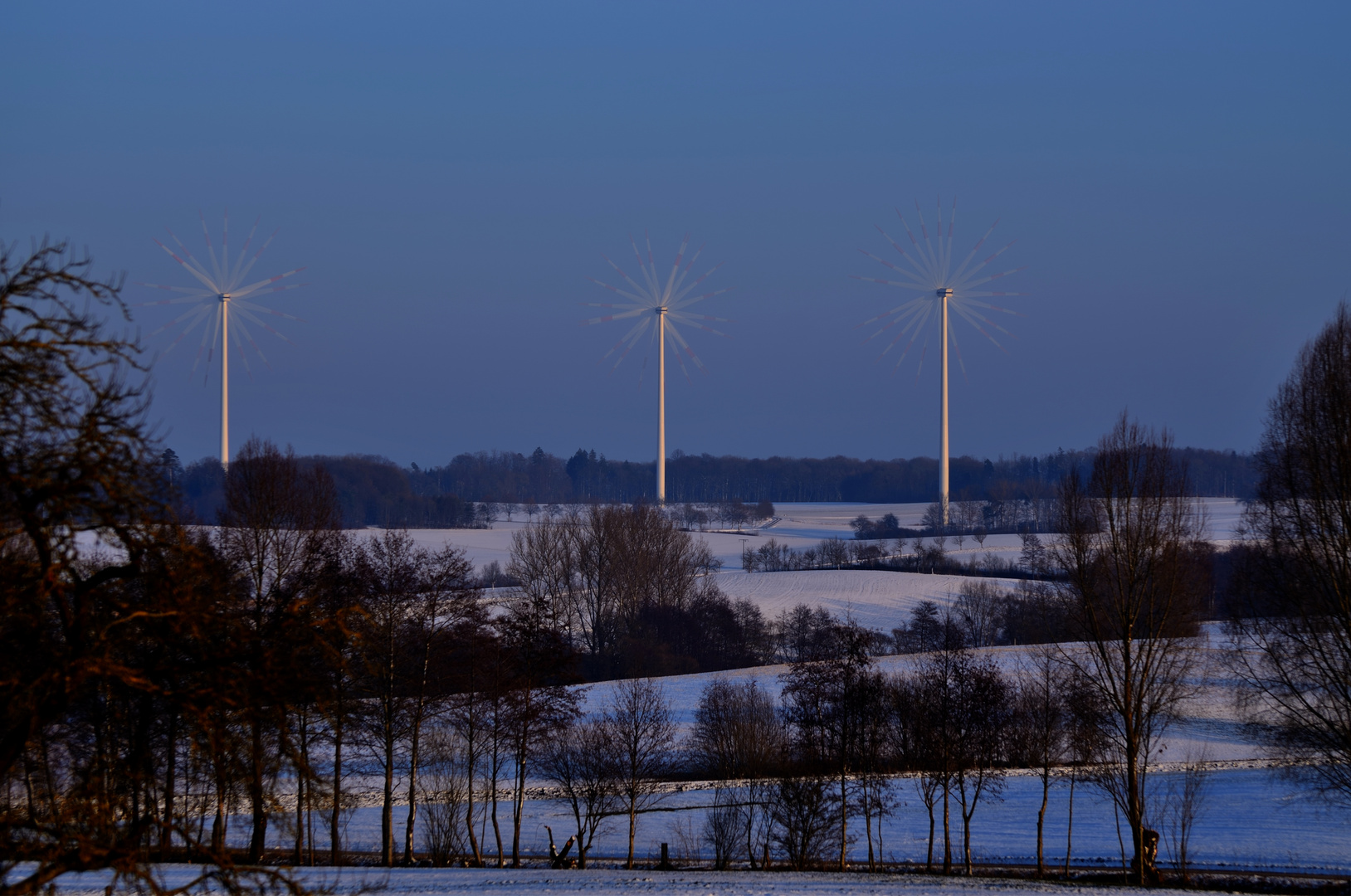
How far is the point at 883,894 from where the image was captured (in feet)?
61.2

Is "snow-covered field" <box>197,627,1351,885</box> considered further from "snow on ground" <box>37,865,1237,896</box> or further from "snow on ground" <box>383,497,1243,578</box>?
"snow on ground" <box>383,497,1243,578</box>

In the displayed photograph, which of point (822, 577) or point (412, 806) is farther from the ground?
point (412, 806)

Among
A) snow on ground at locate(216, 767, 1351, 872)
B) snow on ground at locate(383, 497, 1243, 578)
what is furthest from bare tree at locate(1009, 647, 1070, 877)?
snow on ground at locate(383, 497, 1243, 578)

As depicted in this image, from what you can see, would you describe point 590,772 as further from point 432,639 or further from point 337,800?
point 337,800

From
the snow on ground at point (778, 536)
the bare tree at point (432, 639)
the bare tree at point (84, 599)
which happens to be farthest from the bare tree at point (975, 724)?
the snow on ground at point (778, 536)

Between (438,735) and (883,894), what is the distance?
20128 mm

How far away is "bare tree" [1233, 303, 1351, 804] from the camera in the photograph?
2088cm

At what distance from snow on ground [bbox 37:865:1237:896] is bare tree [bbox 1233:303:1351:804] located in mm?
5304

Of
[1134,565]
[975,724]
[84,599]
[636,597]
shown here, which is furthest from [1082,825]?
[636,597]

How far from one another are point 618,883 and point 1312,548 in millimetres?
17268

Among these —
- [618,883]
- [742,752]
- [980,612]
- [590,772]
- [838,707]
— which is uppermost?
[838,707]

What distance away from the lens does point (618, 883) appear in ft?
65.9

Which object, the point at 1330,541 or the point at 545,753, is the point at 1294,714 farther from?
the point at 545,753

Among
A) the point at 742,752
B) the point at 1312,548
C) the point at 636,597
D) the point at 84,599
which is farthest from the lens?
the point at 636,597
